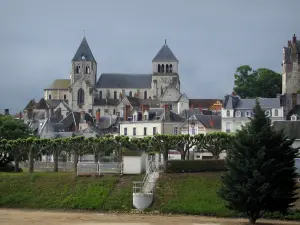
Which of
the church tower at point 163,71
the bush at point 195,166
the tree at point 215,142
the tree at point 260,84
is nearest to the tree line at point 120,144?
the tree at point 215,142

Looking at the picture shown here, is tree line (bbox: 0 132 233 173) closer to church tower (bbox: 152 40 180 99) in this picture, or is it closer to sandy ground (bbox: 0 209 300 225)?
sandy ground (bbox: 0 209 300 225)

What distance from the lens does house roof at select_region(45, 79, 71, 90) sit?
164000 millimetres

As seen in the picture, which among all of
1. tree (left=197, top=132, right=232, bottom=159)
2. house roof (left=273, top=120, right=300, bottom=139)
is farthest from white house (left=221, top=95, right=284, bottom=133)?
tree (left=197, top=132, right=232, bottom=159)

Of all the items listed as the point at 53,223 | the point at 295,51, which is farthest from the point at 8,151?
the point at 295,51

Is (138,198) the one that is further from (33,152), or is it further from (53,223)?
(33,152)

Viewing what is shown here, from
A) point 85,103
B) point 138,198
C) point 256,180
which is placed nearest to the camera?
point 256,180

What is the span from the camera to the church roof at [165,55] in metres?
161

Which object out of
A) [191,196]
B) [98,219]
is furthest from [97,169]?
[98,219]

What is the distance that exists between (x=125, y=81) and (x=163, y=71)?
388 inches

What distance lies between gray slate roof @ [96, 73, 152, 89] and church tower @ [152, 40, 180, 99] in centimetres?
220

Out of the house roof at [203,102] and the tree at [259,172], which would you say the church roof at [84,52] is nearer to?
the house roof at [203,102]

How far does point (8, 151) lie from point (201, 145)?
1957 centimetres

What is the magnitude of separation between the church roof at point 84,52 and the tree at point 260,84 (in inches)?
1861

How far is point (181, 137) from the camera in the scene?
199 feet
